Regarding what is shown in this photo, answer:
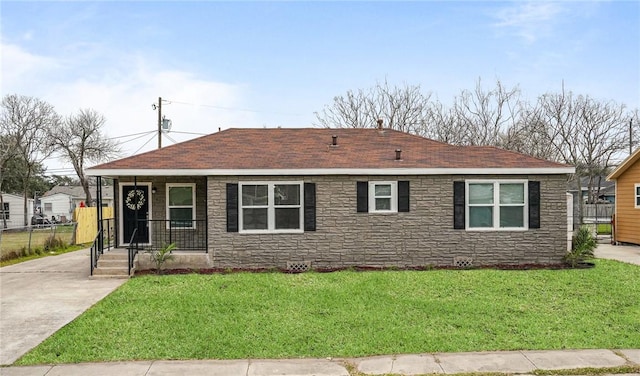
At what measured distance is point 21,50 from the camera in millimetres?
14094

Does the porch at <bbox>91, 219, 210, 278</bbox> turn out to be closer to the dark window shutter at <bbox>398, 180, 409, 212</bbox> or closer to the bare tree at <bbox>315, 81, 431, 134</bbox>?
the dark window shutter at <bbox>398, 180, 409, 212</bbox>

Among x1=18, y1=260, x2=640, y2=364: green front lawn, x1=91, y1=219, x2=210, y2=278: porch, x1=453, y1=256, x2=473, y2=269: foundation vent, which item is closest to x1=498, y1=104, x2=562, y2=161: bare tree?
x1=453, y1=256, x2=473, y2=269: foundation vent

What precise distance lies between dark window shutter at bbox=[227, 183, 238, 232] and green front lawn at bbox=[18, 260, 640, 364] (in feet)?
5.32

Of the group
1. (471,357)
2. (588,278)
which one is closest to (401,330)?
(471,357)

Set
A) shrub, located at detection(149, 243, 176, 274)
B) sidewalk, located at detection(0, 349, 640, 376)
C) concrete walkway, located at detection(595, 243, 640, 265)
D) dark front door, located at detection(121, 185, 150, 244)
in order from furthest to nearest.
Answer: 1. concrete walkway, located at detection(595, 243, 640, 265)
2. dark front door, located at detection(121, 185, 150, 244)
3. shrub, located at detection(149, 243, 176, 274)
4. sidewalk, located at detection(0, 349, 640, 376)

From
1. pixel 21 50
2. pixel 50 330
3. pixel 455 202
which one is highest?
pixel 21 50

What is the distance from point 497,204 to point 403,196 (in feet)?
8.19

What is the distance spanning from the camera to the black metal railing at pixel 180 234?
13219 millimetres

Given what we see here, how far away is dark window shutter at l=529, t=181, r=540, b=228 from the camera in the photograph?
12.5m

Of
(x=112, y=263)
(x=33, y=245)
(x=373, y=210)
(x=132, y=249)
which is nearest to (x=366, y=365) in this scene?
(x=373, y=210)

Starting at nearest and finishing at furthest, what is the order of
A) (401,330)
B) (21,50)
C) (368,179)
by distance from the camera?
1. (401,330)
2. (368,179)
3. (21,50)

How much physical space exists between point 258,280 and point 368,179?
3.88m

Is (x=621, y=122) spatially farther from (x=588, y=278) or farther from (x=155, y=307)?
(x=155, y=307)

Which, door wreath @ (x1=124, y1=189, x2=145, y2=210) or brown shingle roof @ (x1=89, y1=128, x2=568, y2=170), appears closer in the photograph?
brown shingle roof @ (x1=89, y1=128, x2=568, y2=170)
